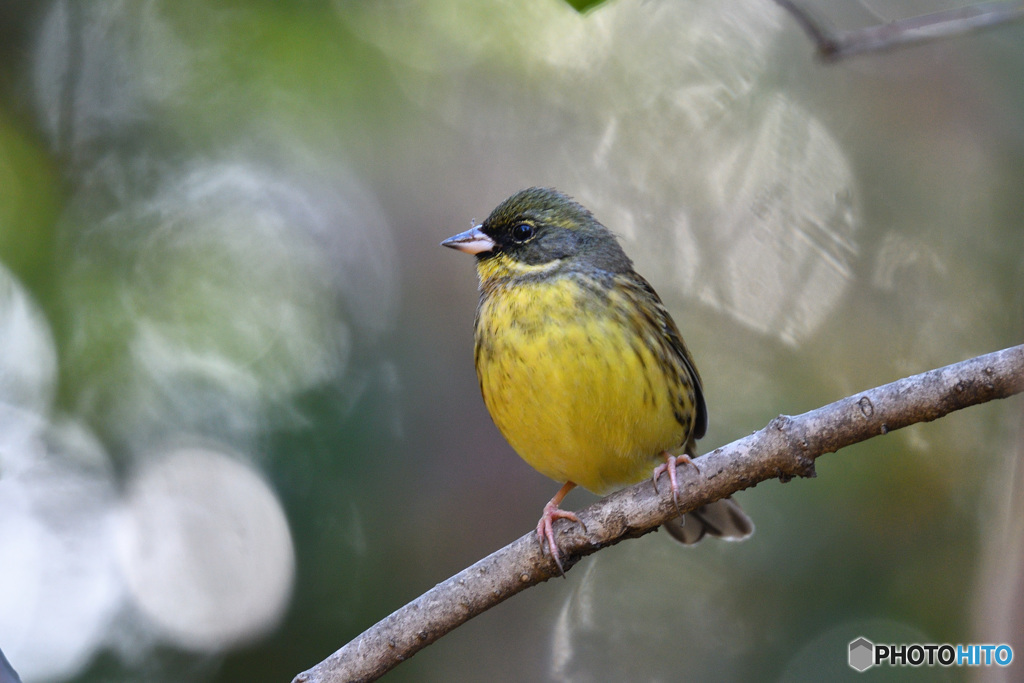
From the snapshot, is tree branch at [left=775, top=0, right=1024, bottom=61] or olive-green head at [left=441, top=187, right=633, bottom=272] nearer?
tree branch at [left=775, top=0, right=1024, bottom=61]

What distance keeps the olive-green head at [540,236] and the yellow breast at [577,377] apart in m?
0.25

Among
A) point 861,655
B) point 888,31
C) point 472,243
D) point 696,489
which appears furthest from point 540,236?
point 861,655

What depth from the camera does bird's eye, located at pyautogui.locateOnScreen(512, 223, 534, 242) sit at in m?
4.20

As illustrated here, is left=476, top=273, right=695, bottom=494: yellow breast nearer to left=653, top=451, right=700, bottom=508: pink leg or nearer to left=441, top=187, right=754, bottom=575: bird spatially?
left=441, top=187, right=754, bottom=575: bird

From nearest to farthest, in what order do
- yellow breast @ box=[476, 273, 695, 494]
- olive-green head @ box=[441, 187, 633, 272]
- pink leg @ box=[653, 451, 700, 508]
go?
pink leg @ box=[653, 451, 700, 508] < yellow breast @ box=[476, 273, 695, 494] < olive-green head @ box=[441, 187, 633, 272]

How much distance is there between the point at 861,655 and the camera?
16.5ft

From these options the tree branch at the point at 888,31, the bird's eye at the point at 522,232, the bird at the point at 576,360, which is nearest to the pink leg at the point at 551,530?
the bird at the point at 576,360

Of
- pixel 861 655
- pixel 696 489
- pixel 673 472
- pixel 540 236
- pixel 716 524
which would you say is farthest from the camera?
pixel 861 655

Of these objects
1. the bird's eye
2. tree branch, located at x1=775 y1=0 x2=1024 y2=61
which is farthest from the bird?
tree branch, located at x1=775 y1=0 x2=1024 y2=61

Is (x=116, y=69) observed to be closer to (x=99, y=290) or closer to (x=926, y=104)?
(x=99, y=290)

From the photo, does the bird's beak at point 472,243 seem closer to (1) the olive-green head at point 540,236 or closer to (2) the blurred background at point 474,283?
(1) the olive-green head at point 540,236

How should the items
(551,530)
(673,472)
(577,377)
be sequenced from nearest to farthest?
(673,472)
(551,530)
(577,377)

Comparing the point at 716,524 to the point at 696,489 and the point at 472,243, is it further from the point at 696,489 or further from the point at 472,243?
the point at 472,243

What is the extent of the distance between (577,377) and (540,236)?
0.87m
